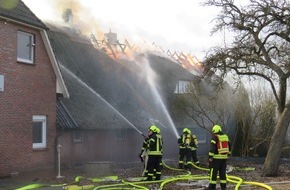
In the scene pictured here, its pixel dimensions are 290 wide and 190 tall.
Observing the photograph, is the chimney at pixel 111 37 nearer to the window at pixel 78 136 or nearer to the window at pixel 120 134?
the window at pixel 120 134

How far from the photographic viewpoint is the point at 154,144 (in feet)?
44.2

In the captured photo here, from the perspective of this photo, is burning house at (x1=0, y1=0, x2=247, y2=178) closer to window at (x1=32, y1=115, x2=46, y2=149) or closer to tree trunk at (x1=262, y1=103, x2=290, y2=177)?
window at (x1=32, y1=115, x2=46, y2=149)

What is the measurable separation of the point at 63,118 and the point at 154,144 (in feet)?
21.1

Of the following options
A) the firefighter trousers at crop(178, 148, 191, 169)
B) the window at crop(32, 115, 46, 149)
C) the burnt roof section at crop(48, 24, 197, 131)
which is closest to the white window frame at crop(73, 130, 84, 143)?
the burnt roof section at crop(48, 24, 197, 131)

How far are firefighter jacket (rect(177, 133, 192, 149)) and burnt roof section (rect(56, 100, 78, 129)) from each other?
4.76 metres

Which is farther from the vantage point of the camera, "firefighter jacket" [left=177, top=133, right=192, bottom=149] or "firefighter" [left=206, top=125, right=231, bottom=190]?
"firefighter jacket" [left=177, top=133, right=192, bottom=149]

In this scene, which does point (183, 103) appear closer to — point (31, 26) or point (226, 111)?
point (226, 111)

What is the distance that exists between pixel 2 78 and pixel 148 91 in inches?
654

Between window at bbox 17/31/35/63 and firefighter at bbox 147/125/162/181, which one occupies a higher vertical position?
window at bbox 17/31/35/63

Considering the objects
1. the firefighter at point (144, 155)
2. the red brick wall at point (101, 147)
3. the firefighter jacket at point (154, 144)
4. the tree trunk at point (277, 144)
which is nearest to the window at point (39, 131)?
the red brick wall at point (101, 147)

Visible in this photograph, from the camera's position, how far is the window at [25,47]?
51.8 feet

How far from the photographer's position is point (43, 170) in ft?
53.7

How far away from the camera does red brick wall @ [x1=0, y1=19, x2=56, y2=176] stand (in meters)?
14.6

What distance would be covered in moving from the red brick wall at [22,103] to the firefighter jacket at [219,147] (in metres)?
7.29
